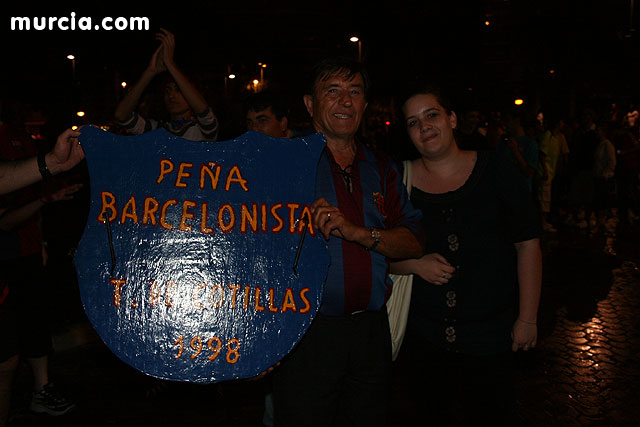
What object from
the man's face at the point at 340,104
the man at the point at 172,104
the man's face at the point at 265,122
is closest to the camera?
the man's face at the point at 340,104

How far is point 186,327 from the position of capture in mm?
1908

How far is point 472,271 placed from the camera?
253 centimetres

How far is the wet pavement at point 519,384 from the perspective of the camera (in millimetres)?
3998

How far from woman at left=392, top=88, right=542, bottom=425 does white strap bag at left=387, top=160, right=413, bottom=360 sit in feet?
0.22

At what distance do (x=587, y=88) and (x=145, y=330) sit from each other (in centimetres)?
Result: 3513

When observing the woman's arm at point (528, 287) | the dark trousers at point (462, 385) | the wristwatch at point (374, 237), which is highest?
the wristwatch at point (374, 237)

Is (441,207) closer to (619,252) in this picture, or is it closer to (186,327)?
(186,327)

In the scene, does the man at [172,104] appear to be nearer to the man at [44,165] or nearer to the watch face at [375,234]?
the man at [44,165]

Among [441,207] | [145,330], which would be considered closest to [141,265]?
[145,330]

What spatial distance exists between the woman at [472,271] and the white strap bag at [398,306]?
67 mm

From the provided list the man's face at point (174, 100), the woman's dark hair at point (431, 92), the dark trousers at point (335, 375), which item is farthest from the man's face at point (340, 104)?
the man's face at point (174, 100)

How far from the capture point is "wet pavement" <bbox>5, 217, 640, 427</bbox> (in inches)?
157

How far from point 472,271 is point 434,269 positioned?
0.18 meters

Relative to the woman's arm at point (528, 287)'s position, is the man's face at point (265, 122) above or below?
above
